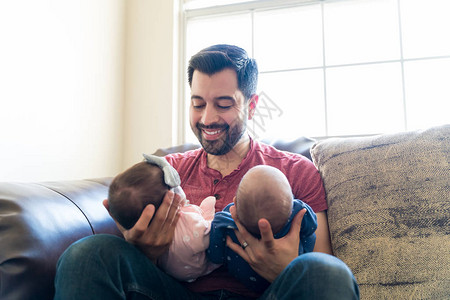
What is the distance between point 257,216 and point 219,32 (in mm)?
1873

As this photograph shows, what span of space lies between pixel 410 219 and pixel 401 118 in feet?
4.04

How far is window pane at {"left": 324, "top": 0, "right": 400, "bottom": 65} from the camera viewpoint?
227 cm

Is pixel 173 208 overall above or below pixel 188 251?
above

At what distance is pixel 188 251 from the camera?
1.04 meters

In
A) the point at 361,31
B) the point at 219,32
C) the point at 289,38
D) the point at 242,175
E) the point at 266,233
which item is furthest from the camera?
the point at 219,32

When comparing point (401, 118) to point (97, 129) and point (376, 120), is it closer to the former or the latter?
point (376, 120)

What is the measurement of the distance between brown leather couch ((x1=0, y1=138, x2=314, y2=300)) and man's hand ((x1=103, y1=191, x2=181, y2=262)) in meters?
0.16

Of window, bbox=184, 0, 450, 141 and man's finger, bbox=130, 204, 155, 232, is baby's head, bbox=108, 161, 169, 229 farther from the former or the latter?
window, bbox=184, 0, 450, 141

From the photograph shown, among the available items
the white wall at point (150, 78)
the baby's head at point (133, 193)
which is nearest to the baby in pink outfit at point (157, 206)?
the baby's head at point (133, 193)

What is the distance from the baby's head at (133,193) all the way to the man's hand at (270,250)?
224mm

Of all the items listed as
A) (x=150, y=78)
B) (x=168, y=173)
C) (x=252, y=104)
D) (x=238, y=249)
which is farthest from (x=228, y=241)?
(x=150, y=78)

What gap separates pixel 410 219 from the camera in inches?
44.6

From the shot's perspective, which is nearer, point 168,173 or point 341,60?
point 168,173

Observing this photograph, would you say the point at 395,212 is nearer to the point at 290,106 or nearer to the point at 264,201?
the point at 264,201
